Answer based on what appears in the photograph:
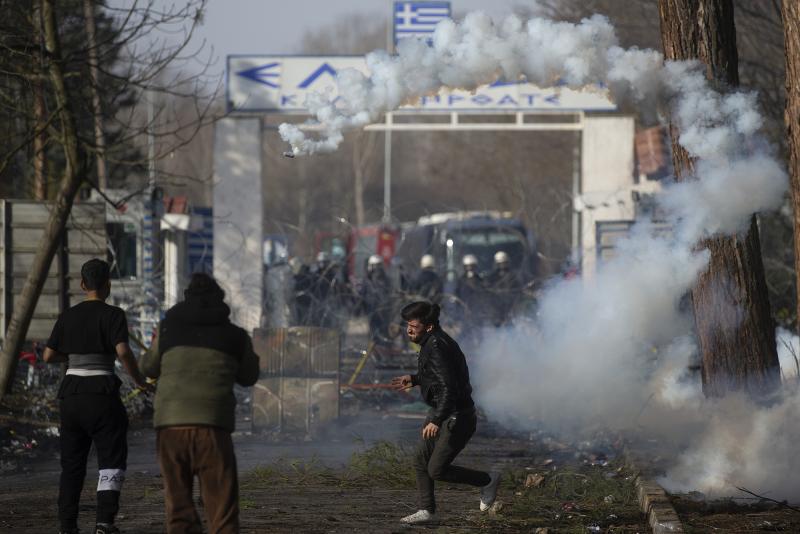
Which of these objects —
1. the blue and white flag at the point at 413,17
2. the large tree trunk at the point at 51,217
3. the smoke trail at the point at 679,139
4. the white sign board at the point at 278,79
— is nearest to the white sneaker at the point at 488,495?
the smoke trail at the point at 679,139

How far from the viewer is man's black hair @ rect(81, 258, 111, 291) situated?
698 cm

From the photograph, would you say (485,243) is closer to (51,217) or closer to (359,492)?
(51,217)

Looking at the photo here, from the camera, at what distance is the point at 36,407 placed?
12453 millimetres

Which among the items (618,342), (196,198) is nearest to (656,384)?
(618,342)

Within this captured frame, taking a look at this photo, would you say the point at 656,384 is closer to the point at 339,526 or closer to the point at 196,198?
the point at 339,526

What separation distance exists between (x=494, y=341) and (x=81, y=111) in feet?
21.6

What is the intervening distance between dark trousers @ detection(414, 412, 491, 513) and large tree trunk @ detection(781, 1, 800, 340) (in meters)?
2.64

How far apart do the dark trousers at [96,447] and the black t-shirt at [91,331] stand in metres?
0.29

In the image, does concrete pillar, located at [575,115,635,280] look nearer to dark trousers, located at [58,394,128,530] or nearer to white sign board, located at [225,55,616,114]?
white sign board, located at [225,55,616,114]

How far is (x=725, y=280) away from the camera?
9.49 metres

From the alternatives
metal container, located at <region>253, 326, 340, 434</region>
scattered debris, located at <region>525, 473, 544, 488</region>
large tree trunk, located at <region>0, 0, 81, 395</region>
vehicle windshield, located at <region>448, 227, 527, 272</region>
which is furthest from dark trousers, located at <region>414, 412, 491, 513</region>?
vehicle windshield, located at <region>448, 227, 527, 272</region>

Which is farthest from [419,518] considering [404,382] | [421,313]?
[421,313]

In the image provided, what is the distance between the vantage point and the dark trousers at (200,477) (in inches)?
229

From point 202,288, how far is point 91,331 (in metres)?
1.19
